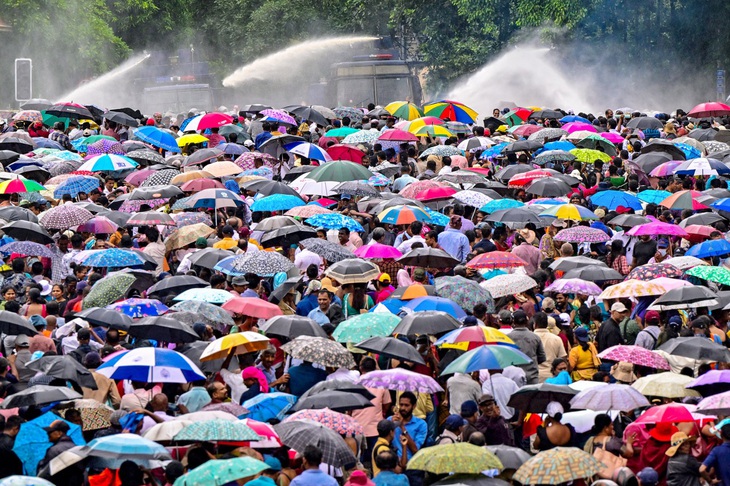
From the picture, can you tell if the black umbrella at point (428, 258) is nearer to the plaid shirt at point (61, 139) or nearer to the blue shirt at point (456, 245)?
the blue shirt at point (456, 245)

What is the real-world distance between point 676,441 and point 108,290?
6.39 m

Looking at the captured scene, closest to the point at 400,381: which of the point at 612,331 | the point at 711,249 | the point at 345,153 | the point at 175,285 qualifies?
the point at 612,331

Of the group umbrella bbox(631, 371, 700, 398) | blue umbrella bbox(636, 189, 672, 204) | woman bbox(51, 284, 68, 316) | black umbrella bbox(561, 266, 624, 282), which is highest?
blue umbrella bbox(636, 189, 672, 204)

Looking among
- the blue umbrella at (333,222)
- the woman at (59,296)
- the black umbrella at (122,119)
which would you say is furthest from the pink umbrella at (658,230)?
the black umbrella at (122,119)

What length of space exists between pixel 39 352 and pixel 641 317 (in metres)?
6.11

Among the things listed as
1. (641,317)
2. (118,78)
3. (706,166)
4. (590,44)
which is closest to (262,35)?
(118,78)

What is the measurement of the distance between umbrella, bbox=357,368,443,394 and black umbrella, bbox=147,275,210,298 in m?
3.85

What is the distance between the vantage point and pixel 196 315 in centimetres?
1409

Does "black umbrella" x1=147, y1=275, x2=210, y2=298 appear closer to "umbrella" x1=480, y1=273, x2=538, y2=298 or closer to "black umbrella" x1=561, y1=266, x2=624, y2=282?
"umbrella" x1=480, y1=273, x2=538, y2=298

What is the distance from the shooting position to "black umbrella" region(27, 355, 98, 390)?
1216 cm

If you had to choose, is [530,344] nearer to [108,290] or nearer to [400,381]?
[400,381]

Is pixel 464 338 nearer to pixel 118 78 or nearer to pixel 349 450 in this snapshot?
pixel 349 450

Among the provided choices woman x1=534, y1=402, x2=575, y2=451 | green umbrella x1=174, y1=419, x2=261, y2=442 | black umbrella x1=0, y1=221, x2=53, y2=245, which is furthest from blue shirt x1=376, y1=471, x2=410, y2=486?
black umbrella x1=0, y1=221, x2=53, y2=245

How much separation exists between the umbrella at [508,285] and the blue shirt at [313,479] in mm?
5457
